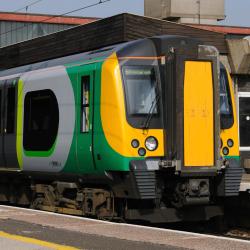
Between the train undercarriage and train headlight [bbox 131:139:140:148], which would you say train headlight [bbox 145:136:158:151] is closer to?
train headlight [bbox 131:139:140:148]

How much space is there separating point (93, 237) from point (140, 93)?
3.11 meters

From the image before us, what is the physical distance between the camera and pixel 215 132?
10.9 metres

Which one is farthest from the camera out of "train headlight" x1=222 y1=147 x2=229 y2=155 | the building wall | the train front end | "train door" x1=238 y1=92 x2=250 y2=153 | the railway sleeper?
the building wall

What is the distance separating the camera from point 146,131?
1045 cm

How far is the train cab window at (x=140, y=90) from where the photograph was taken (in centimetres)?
1042

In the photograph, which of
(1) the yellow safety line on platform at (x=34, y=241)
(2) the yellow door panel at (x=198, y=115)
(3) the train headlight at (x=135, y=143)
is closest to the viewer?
(1) the yellow safety line on platform at (x=34, y=241)

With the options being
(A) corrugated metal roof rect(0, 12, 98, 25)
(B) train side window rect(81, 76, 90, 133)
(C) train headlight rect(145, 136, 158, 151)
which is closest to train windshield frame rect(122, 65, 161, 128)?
(C) train headlight rect(145, 136, 158, 151)

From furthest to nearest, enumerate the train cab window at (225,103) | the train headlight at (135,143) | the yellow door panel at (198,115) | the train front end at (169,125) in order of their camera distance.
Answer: the train cab window at (225,103) < the yellow door panel at (198,115) < the train front end at (169,125) < the train headlight at (135,143)

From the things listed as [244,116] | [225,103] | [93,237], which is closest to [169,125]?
[225,103]

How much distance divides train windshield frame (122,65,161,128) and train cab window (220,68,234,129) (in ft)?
4.79

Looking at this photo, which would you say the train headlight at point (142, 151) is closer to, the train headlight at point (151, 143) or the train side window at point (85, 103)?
the train headlight at point (151, 143)

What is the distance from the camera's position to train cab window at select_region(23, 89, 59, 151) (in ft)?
39.3

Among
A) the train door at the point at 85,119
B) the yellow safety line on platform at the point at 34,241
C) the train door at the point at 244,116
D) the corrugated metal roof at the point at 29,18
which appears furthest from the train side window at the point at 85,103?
the corrugated metal roof at the point at 29,18

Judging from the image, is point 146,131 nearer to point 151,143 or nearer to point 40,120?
point 151,143
